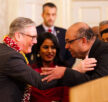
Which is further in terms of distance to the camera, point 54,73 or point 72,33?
point 72,33

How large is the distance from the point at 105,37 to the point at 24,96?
1176mm

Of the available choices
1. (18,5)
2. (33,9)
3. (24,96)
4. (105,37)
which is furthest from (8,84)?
(33,9)

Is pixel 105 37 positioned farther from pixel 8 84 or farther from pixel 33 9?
pixel 33 9

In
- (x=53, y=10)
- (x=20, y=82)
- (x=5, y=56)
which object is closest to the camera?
(x=5, y=56)

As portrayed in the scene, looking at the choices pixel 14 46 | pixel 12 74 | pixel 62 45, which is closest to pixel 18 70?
pixel 12 74

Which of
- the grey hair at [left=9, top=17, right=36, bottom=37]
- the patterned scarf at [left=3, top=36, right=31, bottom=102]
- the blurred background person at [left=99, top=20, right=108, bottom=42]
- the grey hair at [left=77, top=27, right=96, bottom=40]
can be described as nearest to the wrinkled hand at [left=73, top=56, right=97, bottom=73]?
the grey hair at [left=77, top=27, right=96, bottom=40]

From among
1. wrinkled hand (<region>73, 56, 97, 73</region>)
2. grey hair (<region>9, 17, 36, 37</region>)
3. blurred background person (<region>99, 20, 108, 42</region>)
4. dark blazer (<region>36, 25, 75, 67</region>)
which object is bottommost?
dark blazer (<region>36, 25, 75, 67</region>)

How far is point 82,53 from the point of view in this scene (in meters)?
2.11

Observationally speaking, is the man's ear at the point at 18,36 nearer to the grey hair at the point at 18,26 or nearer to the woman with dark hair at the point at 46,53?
the grey hair at the point at 18,26

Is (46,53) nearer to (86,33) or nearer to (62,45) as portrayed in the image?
(62,45)

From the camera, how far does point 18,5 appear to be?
4746 mm

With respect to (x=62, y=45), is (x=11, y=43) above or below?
above

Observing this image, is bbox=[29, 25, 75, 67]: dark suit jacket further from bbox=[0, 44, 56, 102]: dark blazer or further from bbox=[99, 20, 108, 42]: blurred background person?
bbox=[0, 44, 56, 102]: dark blazer

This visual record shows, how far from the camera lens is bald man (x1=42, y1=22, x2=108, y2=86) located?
1.78 m
